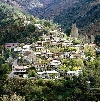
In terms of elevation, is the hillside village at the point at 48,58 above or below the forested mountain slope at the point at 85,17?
below

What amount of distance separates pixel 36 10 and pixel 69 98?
84.6 metres

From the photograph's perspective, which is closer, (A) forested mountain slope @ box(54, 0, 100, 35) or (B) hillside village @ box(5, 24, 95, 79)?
(B) hillside village @ box(5, 24, 95, 79)

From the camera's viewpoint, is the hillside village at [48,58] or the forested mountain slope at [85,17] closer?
the hillside village at [48,58]

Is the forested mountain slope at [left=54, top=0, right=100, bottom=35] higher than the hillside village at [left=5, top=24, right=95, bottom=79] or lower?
higher

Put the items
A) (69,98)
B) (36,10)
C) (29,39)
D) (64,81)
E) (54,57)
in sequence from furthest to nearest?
(36,10) → (29,39) → (54,57) → (64,81) → (69,98)

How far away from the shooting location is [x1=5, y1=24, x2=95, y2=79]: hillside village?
23.2m

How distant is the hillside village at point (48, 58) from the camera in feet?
76.0

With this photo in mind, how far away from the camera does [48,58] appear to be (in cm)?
2645

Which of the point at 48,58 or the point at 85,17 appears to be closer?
the point at 48,58

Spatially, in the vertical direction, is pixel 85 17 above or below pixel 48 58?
above

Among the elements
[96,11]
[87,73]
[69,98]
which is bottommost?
[69,98]

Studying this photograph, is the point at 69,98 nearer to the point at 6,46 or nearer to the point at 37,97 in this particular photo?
the point at 37,97

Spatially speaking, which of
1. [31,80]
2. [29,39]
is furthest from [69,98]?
[29,39]

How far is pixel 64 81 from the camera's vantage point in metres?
22.3
